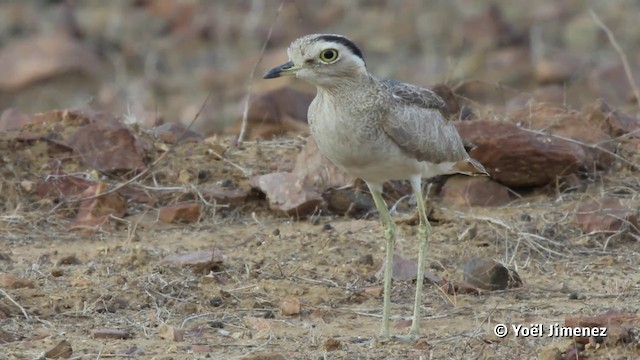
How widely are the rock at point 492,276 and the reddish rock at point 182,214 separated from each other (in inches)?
66.5

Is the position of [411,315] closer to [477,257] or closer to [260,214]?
[477,257]

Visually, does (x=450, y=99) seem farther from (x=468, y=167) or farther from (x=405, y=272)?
(x=405, y=272)

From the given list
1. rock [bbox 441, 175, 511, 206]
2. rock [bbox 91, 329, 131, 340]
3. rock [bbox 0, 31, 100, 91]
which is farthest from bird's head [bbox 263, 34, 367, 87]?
rock [bbox 0, 31, 100, 91]

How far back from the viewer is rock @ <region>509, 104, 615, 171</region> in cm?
811

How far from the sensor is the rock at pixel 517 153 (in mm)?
7742

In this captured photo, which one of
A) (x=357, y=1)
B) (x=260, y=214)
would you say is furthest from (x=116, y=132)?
(x=357, y=1)

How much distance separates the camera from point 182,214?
7.64 metres

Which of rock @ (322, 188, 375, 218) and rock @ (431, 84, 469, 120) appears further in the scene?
rock @ (431, 84, 469, 120)

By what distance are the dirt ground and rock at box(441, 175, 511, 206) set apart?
68mm

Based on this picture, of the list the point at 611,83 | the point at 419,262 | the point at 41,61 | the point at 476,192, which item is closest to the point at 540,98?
the point at 611,83

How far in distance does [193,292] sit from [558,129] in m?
2.76

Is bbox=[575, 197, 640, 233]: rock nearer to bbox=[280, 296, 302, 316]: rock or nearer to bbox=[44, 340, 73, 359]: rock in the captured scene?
bbox=[280, 296, 302, 316]: rock

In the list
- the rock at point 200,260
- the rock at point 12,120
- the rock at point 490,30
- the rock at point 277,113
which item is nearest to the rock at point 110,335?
the rock at point 200,260

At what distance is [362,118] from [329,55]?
29cm
